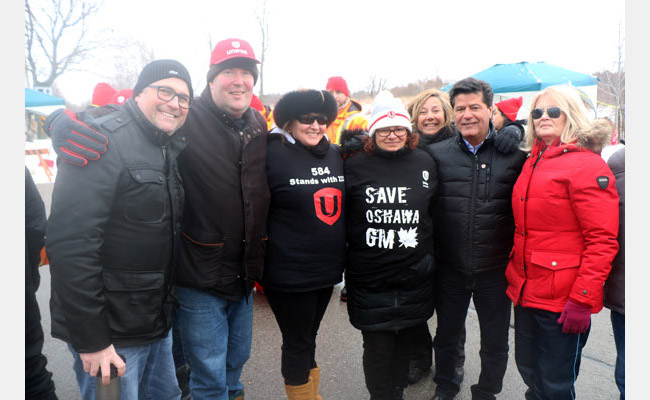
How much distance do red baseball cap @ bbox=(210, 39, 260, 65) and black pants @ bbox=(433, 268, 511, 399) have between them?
5.99 feet

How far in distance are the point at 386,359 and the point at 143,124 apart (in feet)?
6.33

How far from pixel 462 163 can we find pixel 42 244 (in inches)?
101

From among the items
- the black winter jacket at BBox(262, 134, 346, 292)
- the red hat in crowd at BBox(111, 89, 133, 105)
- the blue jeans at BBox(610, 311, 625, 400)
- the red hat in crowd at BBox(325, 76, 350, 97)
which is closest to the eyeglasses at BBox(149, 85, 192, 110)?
the black winter jacket at BBox(262, 134, 346, 292)

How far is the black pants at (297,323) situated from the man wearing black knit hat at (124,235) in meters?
0.72

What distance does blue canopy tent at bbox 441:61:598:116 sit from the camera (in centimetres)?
840

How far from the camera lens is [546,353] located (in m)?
2.20

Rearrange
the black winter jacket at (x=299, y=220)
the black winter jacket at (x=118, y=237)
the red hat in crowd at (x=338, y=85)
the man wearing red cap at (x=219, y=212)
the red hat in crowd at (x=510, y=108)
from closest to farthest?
the black winter jacket at (x=118, y=237) < the man wearing red cap at (x=219, y=212) < the black winter jacket at (x=299, y=220) < the red hat in crowd at (x=510, y=108) < the red hat in crowd at (x=338, y=85)

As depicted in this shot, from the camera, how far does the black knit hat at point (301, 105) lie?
2332 millimetres

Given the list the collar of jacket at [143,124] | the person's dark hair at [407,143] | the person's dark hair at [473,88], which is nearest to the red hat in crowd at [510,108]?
the person's dark hair at [473,88]

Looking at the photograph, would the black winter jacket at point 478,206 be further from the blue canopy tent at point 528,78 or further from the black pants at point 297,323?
the blue canopy tent at point 528,78

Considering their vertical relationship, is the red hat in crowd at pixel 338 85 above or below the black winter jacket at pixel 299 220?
above

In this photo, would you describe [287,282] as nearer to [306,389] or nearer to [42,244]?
[306,389]

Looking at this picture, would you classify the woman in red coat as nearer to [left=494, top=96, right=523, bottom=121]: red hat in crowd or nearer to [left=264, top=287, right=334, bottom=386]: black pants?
[left=264, top=287, right=334, bottom=386]: black pants

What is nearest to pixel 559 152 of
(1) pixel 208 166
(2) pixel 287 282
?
(2) pixel 287 282
